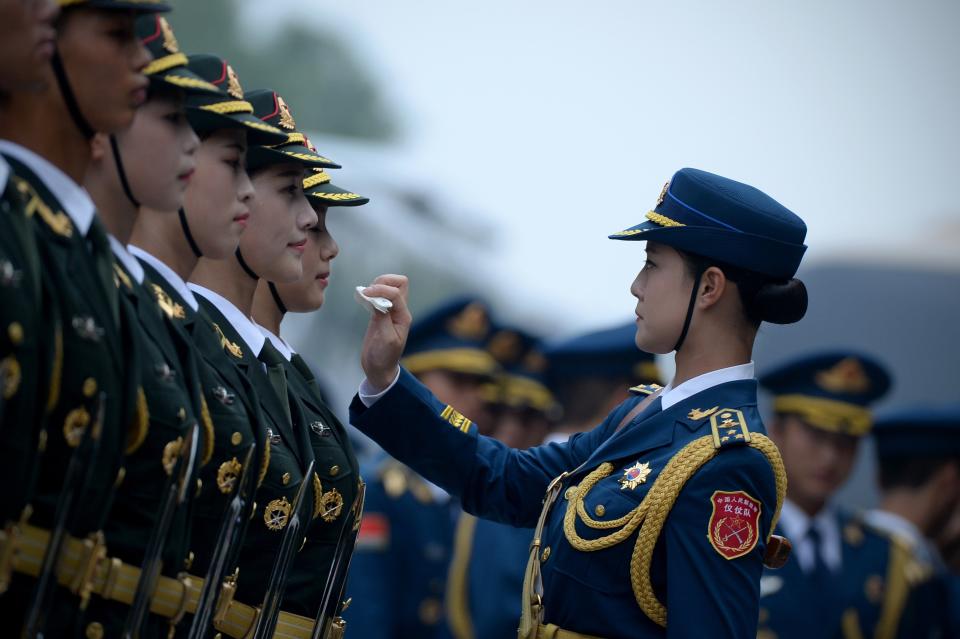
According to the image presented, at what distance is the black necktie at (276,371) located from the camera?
→ 4516mm

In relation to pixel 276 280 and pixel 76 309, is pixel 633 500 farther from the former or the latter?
pixel 76 309

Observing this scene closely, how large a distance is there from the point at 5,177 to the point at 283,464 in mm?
1538

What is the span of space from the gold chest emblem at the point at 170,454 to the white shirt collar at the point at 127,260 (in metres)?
0.44

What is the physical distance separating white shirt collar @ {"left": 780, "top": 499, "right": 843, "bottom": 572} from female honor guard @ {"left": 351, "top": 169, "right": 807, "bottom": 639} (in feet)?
13.0

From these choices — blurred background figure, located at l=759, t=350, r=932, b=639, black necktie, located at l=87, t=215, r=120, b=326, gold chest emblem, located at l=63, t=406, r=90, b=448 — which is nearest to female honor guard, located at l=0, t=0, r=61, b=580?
gold chest emblem, located at l=63, t=406, r=90, b=448

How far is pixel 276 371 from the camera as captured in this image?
459 cm

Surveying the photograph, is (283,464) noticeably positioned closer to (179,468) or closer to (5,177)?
(179,468)

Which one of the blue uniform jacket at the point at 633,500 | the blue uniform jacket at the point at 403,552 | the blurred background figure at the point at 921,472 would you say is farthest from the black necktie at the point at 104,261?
the blurred background figure at the point at 921,472

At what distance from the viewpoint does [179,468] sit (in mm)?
3580

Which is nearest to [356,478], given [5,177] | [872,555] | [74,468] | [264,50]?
[74,468]

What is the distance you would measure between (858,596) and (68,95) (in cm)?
666

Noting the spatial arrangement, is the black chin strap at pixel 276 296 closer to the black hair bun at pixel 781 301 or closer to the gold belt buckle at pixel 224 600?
the gold belt buckle at pixel 224 600

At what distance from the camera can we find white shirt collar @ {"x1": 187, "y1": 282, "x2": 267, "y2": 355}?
4547 mm

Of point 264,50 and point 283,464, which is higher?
point 264,50
